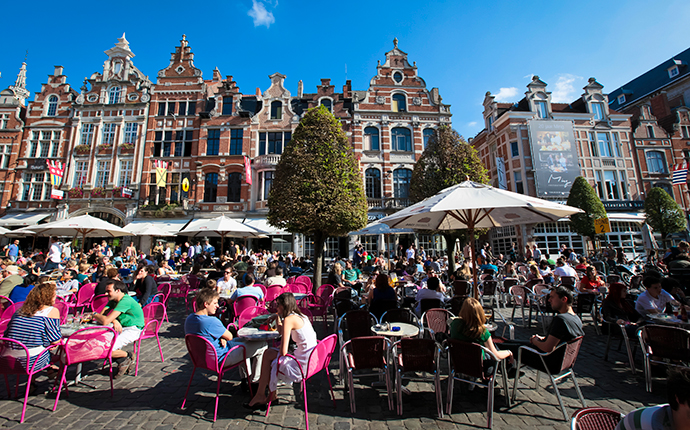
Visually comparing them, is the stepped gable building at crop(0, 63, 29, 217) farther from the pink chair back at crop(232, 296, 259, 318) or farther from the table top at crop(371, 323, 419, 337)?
the table top at crop(371, 323, 419, 337)

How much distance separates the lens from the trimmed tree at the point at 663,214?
20.5 meters

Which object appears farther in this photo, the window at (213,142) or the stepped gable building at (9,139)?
the stepped gable building at (9,139)

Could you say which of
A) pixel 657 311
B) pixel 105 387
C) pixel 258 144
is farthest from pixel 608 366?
pixel 258 144

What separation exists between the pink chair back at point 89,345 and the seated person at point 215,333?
1056 millimetres

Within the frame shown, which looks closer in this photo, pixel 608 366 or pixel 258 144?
pixel 608 366

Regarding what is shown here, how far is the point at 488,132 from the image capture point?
28.4 meters

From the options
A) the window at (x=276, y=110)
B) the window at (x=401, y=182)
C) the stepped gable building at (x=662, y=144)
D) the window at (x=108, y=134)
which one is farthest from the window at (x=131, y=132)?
the stepped gable building at (x=662, y=144)

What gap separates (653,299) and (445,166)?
8.15 meters

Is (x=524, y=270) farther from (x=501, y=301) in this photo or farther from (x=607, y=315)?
(x=607, y=315)

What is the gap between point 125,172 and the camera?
21953 mm

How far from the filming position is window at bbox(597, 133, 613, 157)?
Result: 84.1ft

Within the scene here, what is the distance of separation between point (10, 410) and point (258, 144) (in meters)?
20.1

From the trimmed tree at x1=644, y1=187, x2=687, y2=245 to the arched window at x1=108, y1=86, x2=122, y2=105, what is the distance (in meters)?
39.9

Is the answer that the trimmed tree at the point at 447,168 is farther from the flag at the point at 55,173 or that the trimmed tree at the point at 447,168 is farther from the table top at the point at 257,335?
the flag at the point at 55,173
